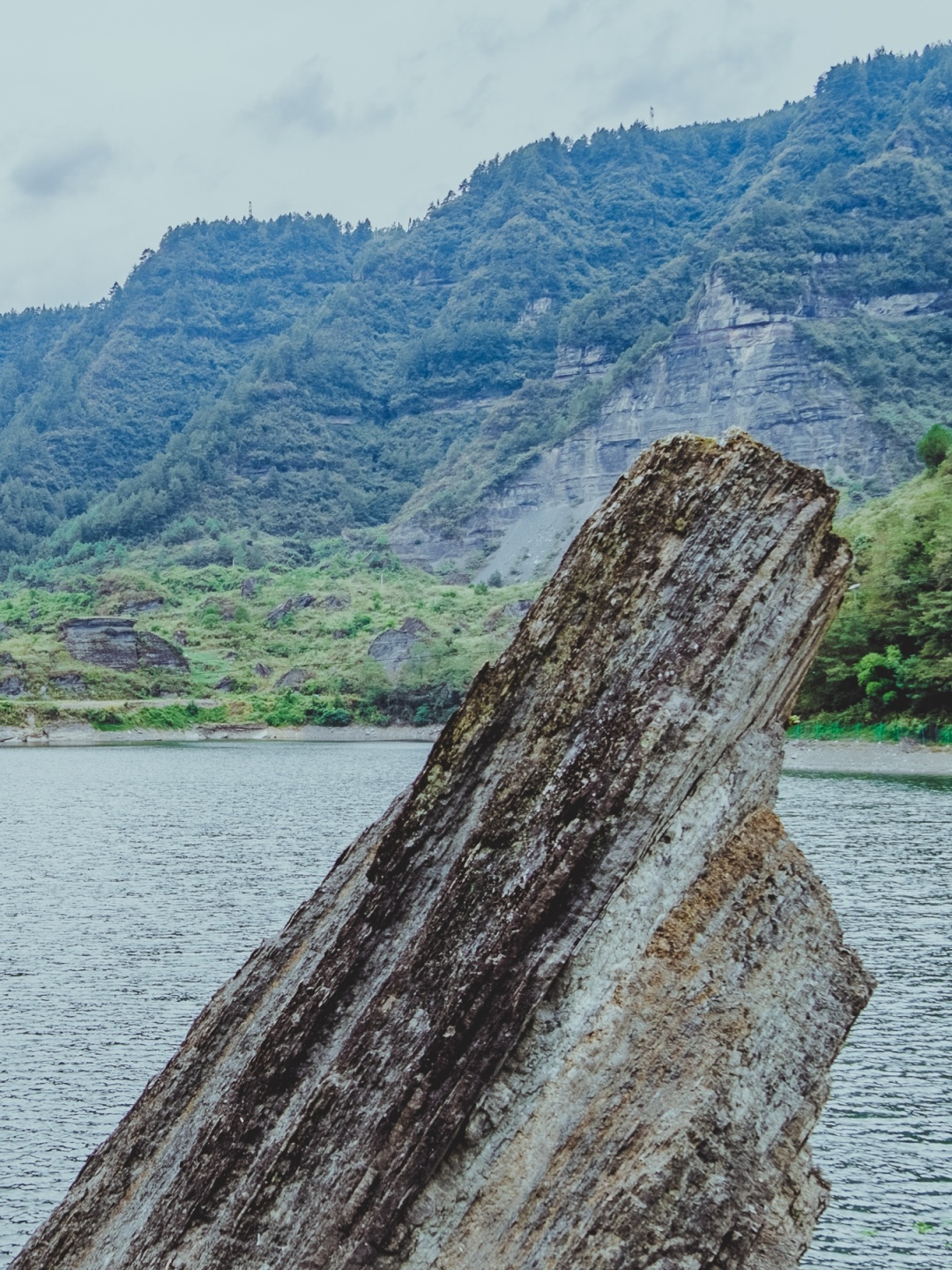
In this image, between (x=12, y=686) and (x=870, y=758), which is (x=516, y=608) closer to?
(x=12, y=686)

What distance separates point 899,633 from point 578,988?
79.5m

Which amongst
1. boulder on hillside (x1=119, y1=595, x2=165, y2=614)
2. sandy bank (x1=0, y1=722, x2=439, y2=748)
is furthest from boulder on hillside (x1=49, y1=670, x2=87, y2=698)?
boulder on hillside (x1=119, y1=595, x2=165, y2=614)

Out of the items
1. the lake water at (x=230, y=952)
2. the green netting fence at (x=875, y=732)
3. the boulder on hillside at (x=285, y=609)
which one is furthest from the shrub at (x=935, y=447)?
the boulder on hillside at (x=285, y=609)

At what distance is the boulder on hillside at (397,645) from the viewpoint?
157 meters

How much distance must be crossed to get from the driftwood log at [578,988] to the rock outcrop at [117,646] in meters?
155

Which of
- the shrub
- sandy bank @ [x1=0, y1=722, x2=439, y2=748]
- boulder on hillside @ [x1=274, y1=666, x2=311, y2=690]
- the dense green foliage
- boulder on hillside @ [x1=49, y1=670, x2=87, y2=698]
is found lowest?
sandy bank @ [x1=0, y1=722, x2=439, y2=748]

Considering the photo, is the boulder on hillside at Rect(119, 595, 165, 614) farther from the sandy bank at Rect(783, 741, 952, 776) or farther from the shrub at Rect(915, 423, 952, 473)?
the sandy bank at Rect(783, 741, 952, 776)

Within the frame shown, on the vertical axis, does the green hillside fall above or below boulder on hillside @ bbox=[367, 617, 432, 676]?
above

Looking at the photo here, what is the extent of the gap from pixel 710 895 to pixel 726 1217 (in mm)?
1649

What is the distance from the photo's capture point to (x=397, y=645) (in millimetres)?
160125

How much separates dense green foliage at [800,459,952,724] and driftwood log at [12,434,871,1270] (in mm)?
70521

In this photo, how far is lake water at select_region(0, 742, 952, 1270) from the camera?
18.2m

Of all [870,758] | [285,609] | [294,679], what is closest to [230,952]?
[870,758]

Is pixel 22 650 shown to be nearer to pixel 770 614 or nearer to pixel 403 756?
pixel 403 756
